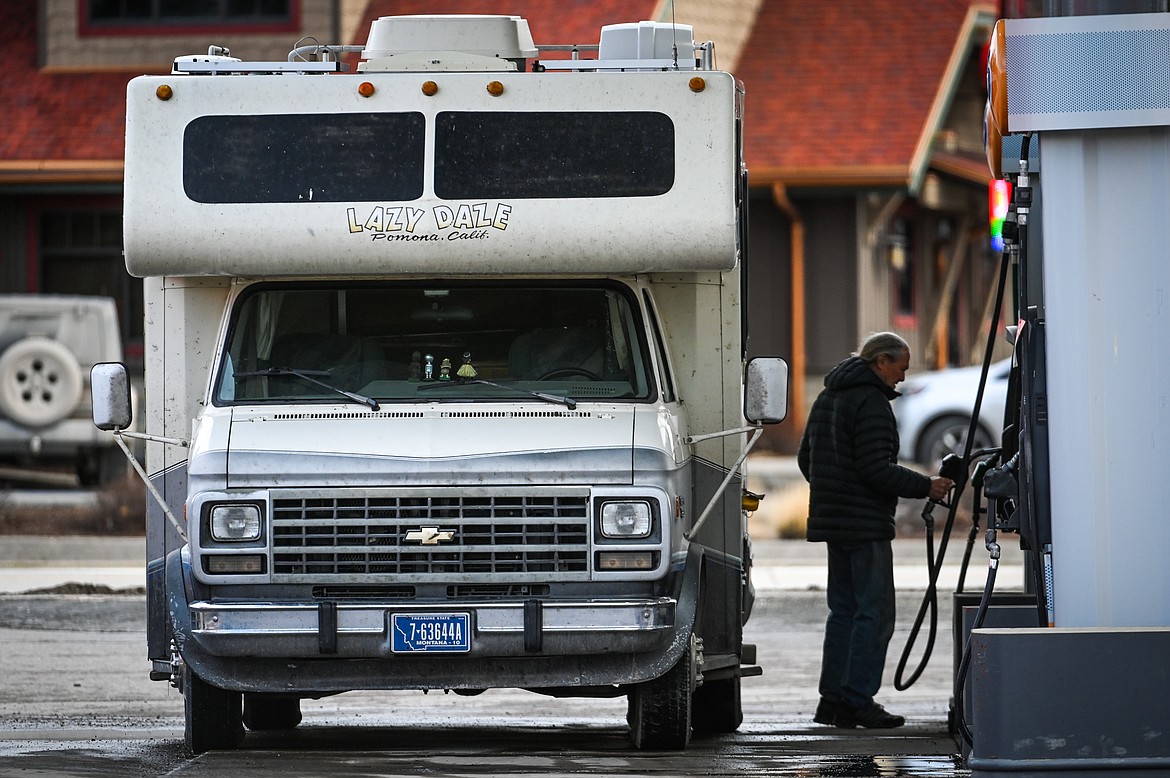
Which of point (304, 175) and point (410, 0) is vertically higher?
point (410, 0)

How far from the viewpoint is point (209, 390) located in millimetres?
8922

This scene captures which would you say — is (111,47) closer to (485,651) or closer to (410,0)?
(410,0)

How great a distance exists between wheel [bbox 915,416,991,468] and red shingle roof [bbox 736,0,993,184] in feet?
15.5

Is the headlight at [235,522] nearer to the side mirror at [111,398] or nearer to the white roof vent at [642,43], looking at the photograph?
the side mirror at [111,398]

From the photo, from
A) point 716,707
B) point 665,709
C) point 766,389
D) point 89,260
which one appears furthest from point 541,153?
point 89,260

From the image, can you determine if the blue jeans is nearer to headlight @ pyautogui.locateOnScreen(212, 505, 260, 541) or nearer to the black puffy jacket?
the black puffy jacket

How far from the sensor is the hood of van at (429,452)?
8258 millimetres

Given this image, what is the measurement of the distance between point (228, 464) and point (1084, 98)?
146 inches

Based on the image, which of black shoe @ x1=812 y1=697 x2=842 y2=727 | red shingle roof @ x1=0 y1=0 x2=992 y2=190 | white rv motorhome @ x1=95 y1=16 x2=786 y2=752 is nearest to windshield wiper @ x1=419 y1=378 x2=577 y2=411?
white rv motorhome @ x1=95 y1=16 x2=786 y2=752

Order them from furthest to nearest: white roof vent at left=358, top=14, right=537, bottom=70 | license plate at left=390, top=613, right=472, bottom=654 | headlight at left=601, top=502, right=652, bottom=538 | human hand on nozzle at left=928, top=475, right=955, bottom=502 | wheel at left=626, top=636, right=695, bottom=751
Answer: human hand on nozzle at left=928, top=475, right=955, bottom=502
white roof vent at left=358, top=14, right=537, bottom=70
wheel at left=626, top=636, right=695, bottom=751
headlight at left=601, top=502, right=652, bottom=538
license plate at left=390, top=613, right=472, bottom=654

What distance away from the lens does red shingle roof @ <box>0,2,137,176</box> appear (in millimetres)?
26047

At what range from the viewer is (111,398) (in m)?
8.81

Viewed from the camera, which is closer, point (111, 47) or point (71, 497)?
point (71, 497)

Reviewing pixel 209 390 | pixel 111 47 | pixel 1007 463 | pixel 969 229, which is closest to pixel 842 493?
pixel 1007 463
